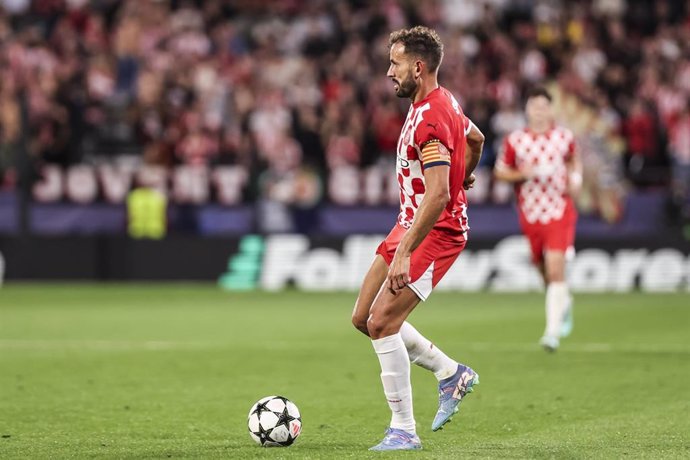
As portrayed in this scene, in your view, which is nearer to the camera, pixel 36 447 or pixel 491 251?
pixel 36 447

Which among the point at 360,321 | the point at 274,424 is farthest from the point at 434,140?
the point at 274,424

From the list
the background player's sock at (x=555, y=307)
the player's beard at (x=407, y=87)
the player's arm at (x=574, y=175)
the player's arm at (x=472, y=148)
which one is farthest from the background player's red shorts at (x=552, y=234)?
the player's beard at (x=407, y=87)

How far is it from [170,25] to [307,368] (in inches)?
629

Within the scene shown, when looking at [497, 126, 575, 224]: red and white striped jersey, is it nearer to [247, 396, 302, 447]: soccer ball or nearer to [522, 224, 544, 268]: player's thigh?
[522, 224, 544, 268]: player's thigh

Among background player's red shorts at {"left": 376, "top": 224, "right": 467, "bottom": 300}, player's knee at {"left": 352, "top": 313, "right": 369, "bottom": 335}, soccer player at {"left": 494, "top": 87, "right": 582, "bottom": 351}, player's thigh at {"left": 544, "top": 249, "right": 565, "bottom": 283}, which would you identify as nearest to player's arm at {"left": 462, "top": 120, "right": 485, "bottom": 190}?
background player's red shorts at {"left": 376, "top": 224, "right": 467, "bottom": 300}

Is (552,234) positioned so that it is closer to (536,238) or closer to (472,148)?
(536,238)

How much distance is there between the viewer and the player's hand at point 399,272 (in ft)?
22.9

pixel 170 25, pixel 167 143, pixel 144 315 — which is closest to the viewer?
pixel 144 315

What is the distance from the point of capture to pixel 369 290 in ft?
24.6

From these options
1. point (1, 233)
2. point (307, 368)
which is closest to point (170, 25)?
point (1, 233)

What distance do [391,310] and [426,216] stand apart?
2.11 ft

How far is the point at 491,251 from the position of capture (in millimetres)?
21156

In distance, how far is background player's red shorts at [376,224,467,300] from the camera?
7.33 metres

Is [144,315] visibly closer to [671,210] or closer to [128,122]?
[128,122]
